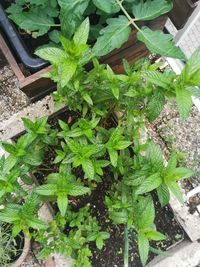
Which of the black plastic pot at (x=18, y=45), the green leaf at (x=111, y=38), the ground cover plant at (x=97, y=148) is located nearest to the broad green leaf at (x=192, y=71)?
the ground cover plant at (x=97, y=148)

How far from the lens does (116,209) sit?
1540 millimetres

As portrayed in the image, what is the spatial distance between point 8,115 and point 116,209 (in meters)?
0.75

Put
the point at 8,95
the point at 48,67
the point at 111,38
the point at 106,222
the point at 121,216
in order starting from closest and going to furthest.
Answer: the point at 111,38 < the point at 121,216 < the point at 48,67 < the point at 106,222 < the point at 8,95

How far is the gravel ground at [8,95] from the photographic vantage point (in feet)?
6.66

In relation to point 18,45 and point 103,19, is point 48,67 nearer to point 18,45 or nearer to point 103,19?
point 18,45

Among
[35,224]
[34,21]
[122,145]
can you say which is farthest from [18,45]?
[35,224]

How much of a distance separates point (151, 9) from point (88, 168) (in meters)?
0.53

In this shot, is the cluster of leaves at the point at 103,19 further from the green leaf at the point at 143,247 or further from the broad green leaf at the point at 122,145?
the green leaf at the point at 143,247

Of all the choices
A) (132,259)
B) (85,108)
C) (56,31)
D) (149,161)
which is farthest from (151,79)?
(132,259)

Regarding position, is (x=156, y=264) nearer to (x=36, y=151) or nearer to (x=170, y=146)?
(x=170, y=146)

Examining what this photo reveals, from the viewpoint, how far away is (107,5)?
4.33 feet

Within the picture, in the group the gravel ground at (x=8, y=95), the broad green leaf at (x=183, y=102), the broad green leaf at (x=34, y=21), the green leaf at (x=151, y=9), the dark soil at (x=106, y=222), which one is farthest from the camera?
the gravel ground at (x=8, y=95)

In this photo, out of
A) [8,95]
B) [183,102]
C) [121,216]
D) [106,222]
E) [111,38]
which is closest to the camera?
[183,102]

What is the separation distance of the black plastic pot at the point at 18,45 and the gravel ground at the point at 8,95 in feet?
1.38
